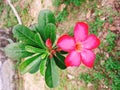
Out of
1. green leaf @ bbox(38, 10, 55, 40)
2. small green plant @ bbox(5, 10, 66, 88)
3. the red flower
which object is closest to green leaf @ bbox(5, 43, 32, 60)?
small green plant @ bbox(5, 10, 66, 88)

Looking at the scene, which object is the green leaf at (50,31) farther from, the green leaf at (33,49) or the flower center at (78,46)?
the flower center at (78,46)

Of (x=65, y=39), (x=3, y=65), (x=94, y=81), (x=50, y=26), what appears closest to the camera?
(x=65, y=39)

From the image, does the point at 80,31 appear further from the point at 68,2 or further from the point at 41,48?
the point at 68,2

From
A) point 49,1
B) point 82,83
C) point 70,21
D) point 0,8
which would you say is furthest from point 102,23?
point 0,8

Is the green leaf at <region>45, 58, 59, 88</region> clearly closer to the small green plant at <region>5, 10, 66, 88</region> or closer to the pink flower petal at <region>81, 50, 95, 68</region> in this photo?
the small green plant at <region>5, 10, 66, 88</region>

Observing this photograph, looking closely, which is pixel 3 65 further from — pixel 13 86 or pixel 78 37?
pixel 78 37
